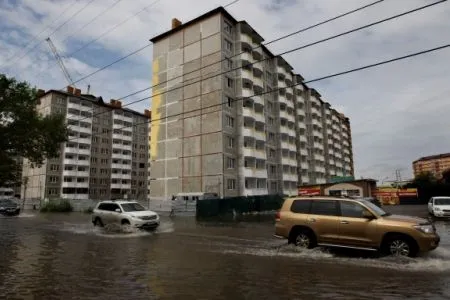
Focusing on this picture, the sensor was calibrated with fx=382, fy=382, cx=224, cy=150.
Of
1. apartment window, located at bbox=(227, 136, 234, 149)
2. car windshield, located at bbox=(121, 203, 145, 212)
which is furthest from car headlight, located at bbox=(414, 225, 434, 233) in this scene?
apartment window, located at bbox=(227, 136, 234, 149)

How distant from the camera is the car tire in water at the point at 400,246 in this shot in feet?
34.0

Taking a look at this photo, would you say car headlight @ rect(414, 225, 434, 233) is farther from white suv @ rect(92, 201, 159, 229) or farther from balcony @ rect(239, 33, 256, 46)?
balcony @ rect(239, 33, 256, 46)

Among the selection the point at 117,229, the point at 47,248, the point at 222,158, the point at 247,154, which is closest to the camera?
the point at 47,248

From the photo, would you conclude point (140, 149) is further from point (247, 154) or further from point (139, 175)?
point (247, 154)

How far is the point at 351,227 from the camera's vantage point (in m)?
11.3

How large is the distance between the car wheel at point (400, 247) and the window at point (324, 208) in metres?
1.74

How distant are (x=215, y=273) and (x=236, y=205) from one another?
1119 inches

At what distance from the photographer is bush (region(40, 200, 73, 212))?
50.7 metres

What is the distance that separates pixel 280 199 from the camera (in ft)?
151

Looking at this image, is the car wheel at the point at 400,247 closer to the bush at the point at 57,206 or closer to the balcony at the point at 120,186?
the bush at the point at 57,206

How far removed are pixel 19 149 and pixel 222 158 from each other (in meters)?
27.4

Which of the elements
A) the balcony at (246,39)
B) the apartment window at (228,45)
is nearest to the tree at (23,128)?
the apartment window at (228,45)

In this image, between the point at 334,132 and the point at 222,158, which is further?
the point at 334,132

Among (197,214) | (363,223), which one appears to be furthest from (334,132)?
(363,223)
